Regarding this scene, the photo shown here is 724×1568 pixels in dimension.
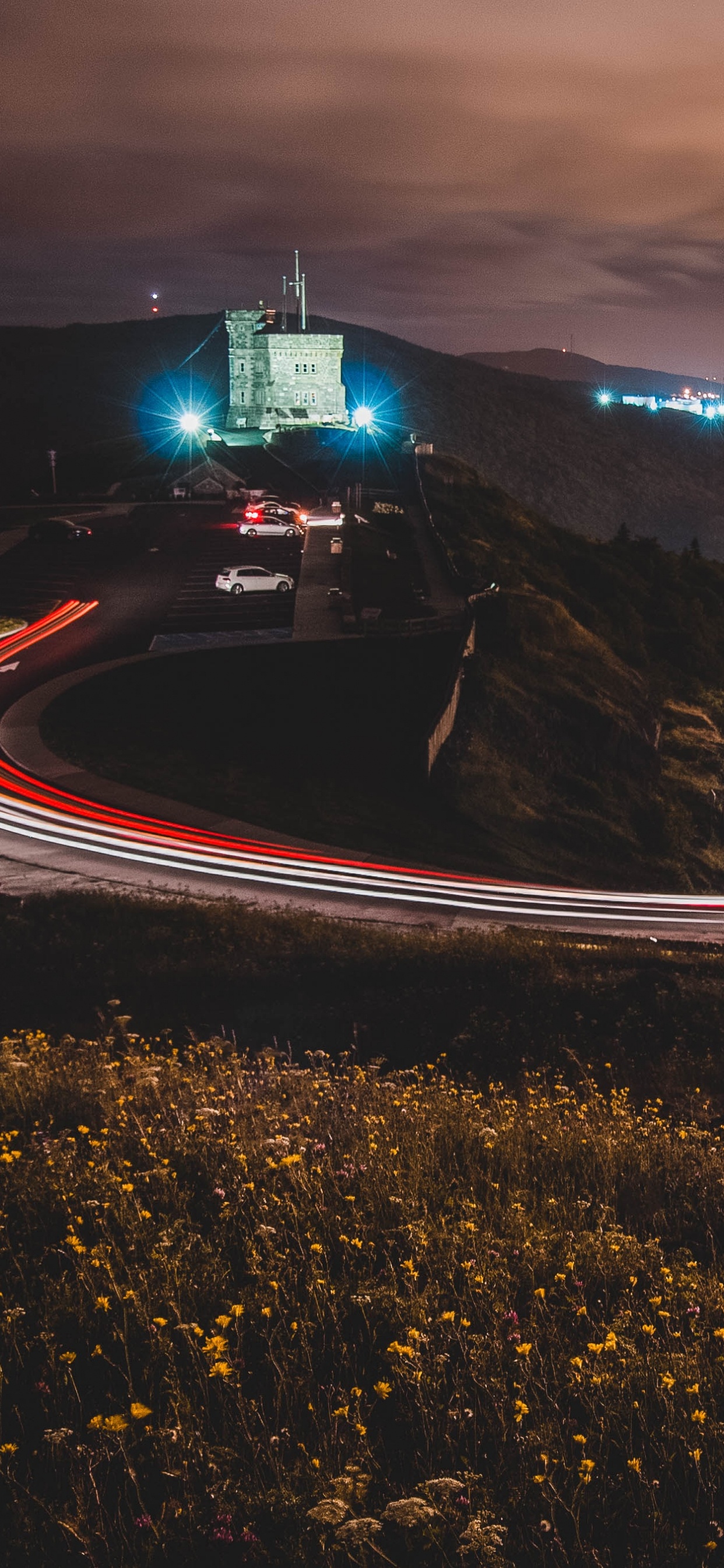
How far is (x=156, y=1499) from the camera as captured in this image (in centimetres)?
524

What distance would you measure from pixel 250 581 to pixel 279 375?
235 feet


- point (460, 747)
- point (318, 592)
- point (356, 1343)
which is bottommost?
point (356, 1343)

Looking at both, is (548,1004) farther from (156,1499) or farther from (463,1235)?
(156,1499)

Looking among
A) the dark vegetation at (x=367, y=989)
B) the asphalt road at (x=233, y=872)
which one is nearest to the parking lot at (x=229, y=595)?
the asphalt road at (x=233, y=872)

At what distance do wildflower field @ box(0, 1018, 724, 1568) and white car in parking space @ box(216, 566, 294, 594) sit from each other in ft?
134

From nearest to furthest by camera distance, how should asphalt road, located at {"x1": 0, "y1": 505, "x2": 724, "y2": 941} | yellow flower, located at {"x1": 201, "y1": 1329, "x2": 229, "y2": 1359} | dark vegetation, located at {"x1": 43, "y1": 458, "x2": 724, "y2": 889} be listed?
yellow flower, located at {"x1": 201, "y1": 1329, "x2": 229, "y2": 1359}
asphalt road, located at {"x1": 0, "y1": 505, "x2": 724, "y2": 941}
dark vegetation, located at {"x1": 43, "y1": 458, "x2": 724, "y2": 889}

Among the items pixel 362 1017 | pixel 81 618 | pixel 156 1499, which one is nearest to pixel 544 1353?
pixel 156 1499

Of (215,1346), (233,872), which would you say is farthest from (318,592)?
(215,1346)

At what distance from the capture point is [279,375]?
367 feet

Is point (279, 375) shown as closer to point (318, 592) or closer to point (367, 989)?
point (318, 592)

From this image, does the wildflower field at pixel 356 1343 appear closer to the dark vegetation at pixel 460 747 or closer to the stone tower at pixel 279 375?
the dark vegetation at pixel 460 747

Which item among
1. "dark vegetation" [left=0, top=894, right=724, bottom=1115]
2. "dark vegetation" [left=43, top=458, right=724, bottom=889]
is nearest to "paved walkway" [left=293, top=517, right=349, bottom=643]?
"dark vegetation" [left=43, top=458, right=724, bottom=889]

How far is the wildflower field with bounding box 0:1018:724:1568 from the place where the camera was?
16.6ft

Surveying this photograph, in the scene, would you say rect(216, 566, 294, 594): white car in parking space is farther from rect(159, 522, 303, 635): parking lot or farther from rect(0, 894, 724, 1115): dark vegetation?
rect(0, 894, 724, 1115): dark vegetation
